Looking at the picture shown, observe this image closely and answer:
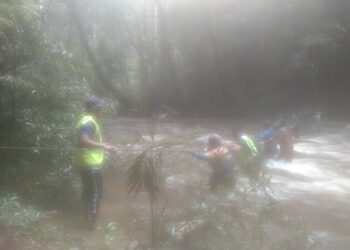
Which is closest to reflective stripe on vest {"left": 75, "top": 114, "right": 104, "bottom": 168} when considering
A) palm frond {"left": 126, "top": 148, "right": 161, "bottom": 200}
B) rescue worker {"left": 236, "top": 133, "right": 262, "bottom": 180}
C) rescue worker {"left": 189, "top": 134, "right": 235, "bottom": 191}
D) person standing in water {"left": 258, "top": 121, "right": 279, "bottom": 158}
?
palm frond {"left": 126, "top": 148, "right": 161, "bottom": 200}

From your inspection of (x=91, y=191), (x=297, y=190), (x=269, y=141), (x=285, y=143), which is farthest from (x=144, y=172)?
(x=285, y=143)

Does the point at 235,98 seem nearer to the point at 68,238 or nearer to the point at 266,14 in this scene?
the point at 266,14

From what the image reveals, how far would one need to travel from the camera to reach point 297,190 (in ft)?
33.1

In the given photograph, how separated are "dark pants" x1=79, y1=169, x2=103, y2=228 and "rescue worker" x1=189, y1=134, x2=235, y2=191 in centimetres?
164

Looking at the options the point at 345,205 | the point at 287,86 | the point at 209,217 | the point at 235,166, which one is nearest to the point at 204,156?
the point at 235,166

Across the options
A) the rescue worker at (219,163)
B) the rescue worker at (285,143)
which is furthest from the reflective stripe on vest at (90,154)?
the rescue worker at (285,143)

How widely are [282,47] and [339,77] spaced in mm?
3260

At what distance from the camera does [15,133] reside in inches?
282

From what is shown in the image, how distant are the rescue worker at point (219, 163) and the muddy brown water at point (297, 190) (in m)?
0.77

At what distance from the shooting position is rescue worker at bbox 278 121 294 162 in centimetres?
1183

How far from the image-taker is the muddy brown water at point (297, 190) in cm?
718

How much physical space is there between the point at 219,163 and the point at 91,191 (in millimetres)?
2060

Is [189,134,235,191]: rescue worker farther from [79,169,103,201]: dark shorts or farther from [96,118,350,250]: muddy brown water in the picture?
[79,169,103,201]: dark shorts

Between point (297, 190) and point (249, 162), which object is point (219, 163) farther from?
point (297, 190)
